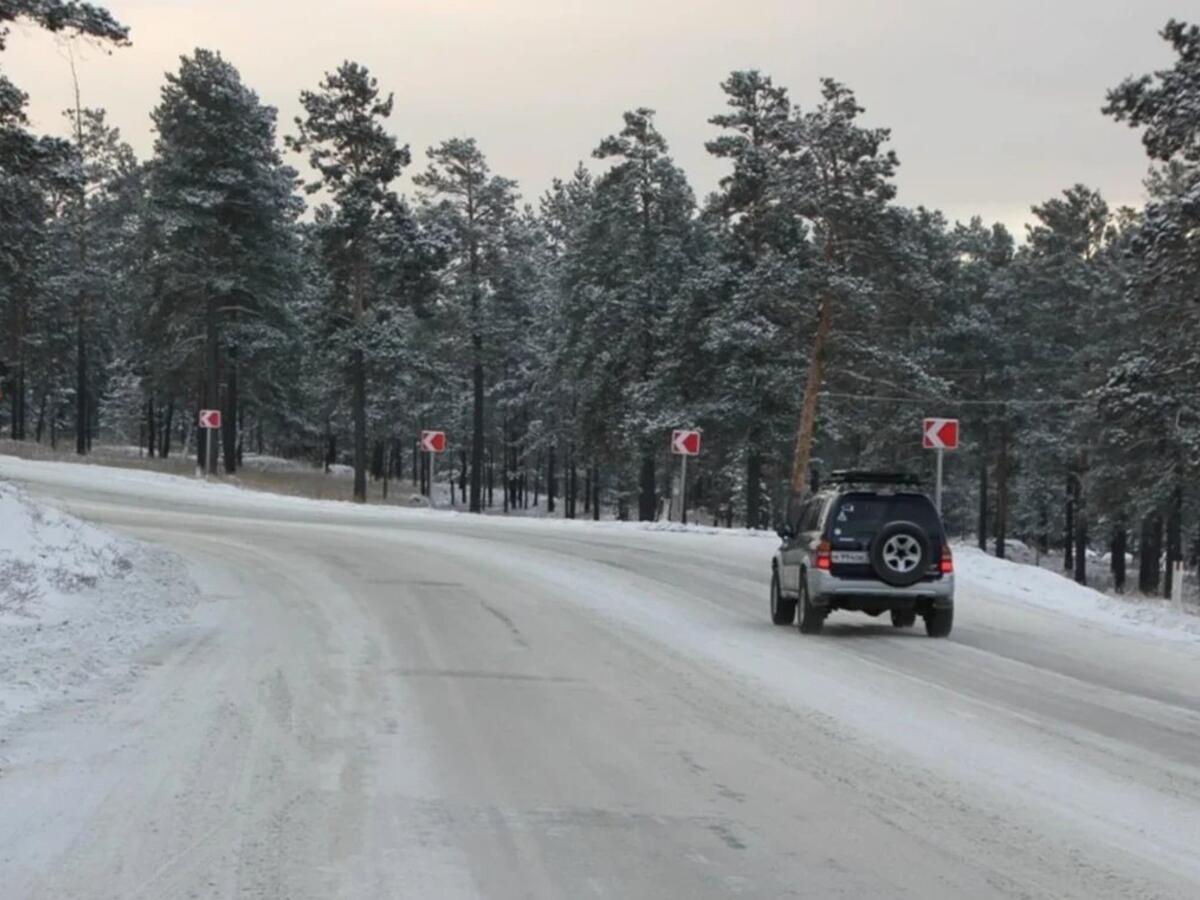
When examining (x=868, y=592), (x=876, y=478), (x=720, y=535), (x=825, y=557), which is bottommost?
(x=720, y=535)

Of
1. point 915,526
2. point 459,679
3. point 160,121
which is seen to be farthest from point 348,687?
point 160,121

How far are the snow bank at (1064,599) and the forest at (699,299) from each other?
463cm

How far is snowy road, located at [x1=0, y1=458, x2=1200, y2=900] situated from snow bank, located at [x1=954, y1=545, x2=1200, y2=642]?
2297 mm

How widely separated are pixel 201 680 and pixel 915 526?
29.0 feet

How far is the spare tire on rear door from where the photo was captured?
15.7m

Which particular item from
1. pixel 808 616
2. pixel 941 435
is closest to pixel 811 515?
pixel 808 616

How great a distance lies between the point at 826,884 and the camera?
5.93 metres

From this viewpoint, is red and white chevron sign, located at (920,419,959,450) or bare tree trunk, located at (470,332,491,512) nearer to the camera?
red and white chevron sign, located at (920,419,959,450)

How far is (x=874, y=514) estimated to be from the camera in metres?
16.1

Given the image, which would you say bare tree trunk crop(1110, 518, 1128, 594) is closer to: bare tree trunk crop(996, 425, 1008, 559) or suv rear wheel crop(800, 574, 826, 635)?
bare tree trunk crop(996, 425, 1008, 559)

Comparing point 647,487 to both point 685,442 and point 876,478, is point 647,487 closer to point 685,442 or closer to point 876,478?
point 685,442

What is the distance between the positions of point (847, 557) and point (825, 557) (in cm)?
27

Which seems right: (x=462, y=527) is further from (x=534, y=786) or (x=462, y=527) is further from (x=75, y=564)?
(x=534, y=786)

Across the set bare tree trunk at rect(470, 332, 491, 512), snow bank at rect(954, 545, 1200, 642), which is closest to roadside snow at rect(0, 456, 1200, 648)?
snow bank at rect(954, 545, 1200, 642)
